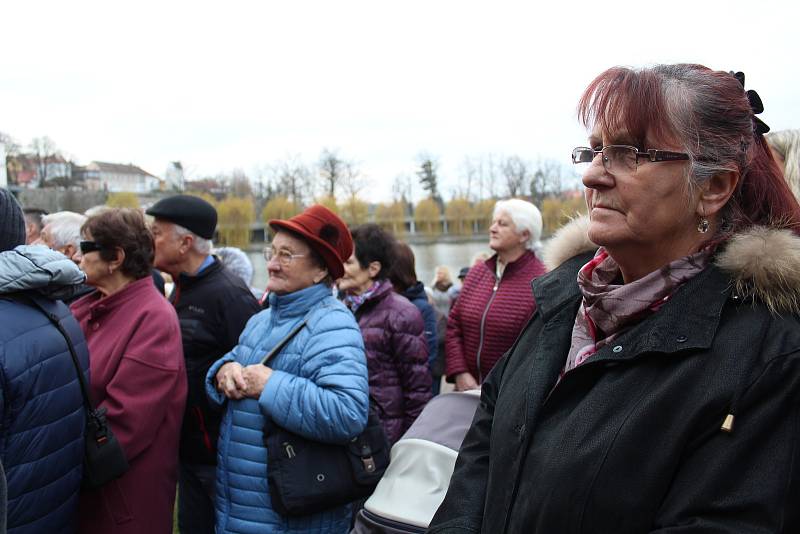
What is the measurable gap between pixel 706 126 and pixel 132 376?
274 cm

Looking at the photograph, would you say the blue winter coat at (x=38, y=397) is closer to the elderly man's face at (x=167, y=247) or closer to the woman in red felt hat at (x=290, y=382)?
the woman in red felt hat at (x=290, y=382)

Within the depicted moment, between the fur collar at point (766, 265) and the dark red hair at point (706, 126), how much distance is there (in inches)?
3.6

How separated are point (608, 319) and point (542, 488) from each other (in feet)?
1.53

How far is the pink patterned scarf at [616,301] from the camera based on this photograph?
5.18ft

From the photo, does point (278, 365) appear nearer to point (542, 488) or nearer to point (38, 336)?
point (38, 336)

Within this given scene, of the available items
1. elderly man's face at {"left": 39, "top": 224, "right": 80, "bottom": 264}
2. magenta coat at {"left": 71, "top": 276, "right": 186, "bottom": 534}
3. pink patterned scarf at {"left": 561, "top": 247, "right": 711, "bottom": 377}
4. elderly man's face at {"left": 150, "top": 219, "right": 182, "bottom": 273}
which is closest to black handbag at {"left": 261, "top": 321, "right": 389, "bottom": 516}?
magenta coat at {"left": 71, "top": 276, "right": 186, "bottom": 534}

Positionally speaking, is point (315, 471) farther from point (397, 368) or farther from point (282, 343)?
point (397, 368)

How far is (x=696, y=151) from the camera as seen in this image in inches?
60.1

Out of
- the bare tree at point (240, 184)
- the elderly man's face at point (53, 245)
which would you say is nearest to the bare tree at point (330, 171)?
the bare tree at point (240, 184)

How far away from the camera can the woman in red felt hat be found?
2.82 meters

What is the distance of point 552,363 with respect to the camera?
1743 millimetres

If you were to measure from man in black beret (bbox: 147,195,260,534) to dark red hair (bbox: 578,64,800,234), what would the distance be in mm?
2971

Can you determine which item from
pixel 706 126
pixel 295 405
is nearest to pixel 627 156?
pixel 706 126

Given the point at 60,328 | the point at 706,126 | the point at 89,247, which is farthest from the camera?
the point at 89,247
